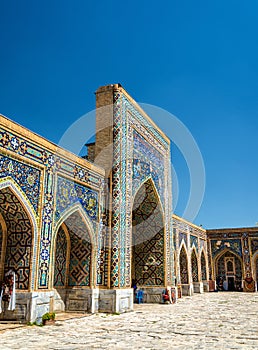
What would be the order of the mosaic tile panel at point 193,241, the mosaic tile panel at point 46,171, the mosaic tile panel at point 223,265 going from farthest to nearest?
the mosaic tile panel at point 223,265 → the mosaic tile panel at point 193,241 → the mosaic tile panel at point 46,171

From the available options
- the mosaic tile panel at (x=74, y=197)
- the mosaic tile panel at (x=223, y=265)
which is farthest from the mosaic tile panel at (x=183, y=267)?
the mosaic tile panel at (x=74, y=197)

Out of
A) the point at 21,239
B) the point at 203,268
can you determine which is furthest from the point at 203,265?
the point at 21,239

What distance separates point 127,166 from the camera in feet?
36.4

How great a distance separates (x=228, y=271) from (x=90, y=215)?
1524cm

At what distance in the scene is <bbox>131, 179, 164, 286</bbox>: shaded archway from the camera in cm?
1332

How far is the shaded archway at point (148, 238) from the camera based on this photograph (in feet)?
43.7

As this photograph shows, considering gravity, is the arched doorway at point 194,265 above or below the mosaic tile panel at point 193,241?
below

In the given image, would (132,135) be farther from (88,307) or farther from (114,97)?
(88,307)

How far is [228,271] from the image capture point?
22.5 meters

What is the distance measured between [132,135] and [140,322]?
5.81m

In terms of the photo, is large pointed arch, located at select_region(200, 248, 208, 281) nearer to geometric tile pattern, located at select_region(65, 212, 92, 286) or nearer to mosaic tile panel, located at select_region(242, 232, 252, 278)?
mosaic tile panel, located at select_region(242, 232, 252, 278)

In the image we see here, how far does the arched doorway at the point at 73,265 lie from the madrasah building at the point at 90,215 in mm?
26

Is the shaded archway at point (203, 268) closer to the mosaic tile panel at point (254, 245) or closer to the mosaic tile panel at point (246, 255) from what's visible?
the mosaic tile panel at point (246, 255)

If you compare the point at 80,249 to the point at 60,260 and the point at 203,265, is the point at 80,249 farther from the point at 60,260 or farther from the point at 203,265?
the point at 203,265
